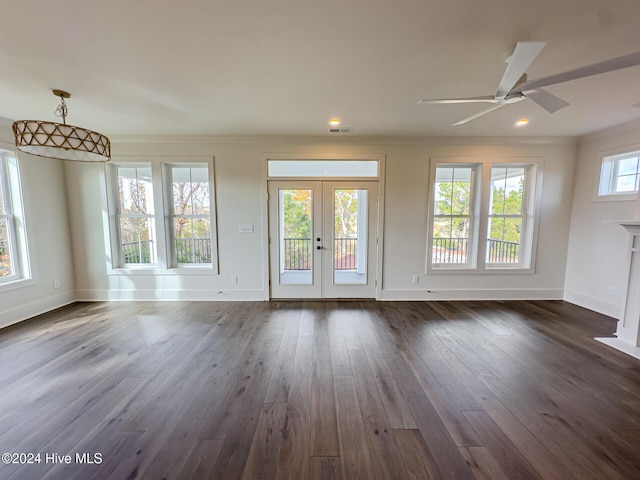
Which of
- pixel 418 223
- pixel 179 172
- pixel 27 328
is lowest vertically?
pixel 27 328

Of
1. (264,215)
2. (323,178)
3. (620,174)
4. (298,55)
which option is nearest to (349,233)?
(323,178)

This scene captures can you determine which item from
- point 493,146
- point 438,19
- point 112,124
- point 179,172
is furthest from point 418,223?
point 112,124

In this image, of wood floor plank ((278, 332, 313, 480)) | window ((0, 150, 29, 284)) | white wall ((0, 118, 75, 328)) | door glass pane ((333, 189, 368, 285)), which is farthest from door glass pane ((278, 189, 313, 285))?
window ((0, 150, 29, 284))

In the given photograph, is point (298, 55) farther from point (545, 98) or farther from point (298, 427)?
point (298, 427)

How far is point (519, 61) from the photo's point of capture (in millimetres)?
1646

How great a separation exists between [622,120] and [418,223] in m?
2.79

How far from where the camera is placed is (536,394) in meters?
2.04

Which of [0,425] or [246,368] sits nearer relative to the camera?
[0,425]

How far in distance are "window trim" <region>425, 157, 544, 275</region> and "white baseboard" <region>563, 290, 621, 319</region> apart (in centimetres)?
69

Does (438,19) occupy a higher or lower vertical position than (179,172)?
higher

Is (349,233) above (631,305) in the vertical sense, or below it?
above

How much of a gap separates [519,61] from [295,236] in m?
3.39

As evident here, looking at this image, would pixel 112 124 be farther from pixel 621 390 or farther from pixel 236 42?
A: pixel 621 390

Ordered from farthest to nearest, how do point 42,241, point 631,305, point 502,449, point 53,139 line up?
point 42,241, point 631,305, point 53,139, point 502,449
